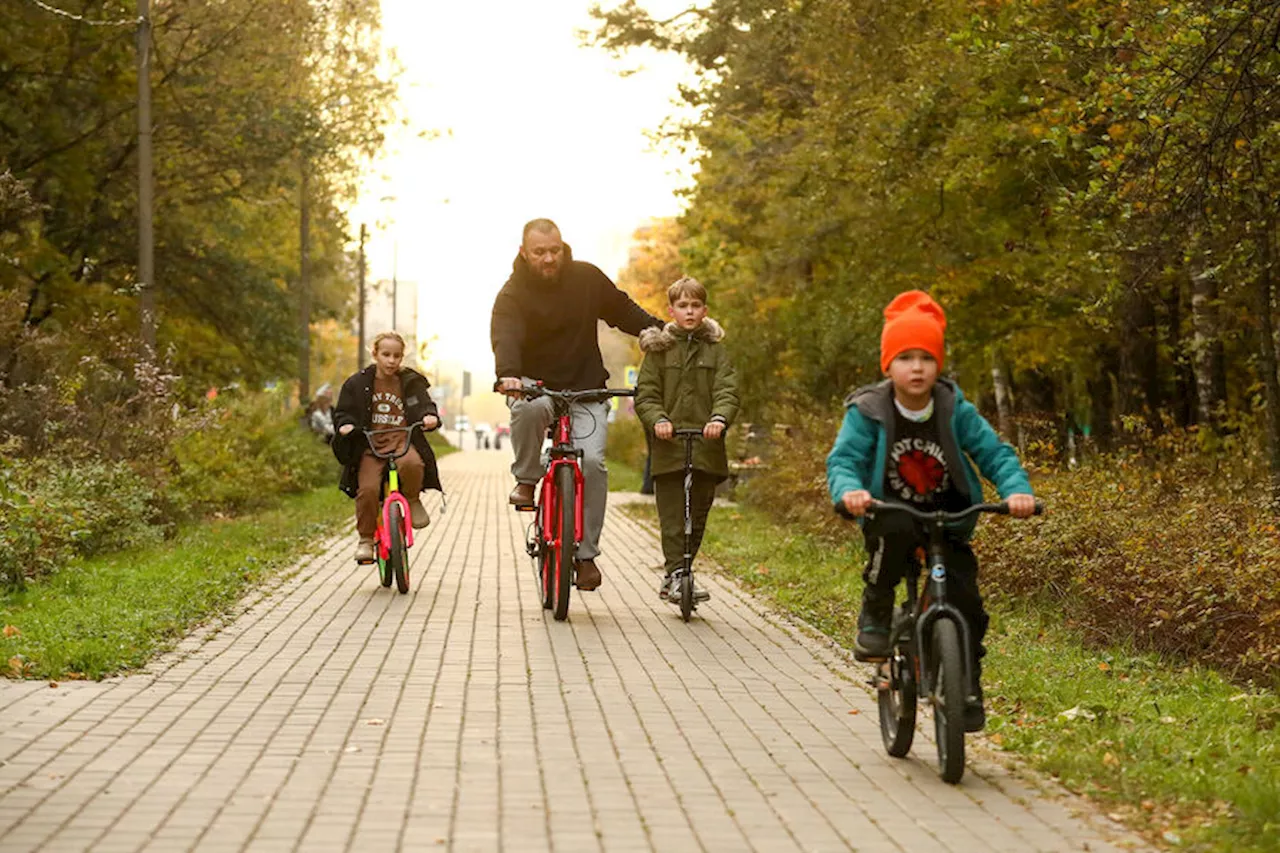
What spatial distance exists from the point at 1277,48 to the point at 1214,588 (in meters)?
2.99

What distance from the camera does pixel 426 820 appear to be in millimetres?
5668

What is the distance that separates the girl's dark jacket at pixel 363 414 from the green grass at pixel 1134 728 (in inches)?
106

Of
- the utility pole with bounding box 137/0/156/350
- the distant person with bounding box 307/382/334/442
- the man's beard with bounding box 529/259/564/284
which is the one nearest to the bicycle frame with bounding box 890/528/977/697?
the man's beard with bounding box 529/259/564/284

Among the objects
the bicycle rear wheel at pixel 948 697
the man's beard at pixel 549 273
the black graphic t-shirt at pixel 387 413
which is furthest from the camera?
the black graphic t-shirt at pixel 387 413

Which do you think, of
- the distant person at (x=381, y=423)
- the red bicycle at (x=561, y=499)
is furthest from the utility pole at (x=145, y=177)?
the red bicycle at (x=561, y=499)

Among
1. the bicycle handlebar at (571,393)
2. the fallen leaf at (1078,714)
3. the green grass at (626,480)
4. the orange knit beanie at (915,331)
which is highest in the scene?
the orange knit beanie at (915,331)

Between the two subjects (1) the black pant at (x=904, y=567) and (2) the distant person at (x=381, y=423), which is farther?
(2) the distant person at (x=381, y=423)

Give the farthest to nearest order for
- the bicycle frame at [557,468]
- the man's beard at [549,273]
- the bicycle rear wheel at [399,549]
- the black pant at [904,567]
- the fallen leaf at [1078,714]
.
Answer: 1. the bicycle rear wheel at [399,549]
2. the man's beard at [549,273]
3. the bicycle frame at [557,468]
4. the fallen leaf at [1078,714]
5. the black pant at [904,567]

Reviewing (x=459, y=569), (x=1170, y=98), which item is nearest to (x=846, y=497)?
(x=1170, y=98)

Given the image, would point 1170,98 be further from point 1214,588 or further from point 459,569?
point 459,569

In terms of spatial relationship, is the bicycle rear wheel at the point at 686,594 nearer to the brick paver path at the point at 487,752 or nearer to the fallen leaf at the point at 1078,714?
the brick paver path at the point at 487,752

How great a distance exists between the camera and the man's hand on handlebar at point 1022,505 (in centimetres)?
627

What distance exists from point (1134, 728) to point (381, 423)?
21.7ft

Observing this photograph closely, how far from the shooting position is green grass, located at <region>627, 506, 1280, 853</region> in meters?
5.87
